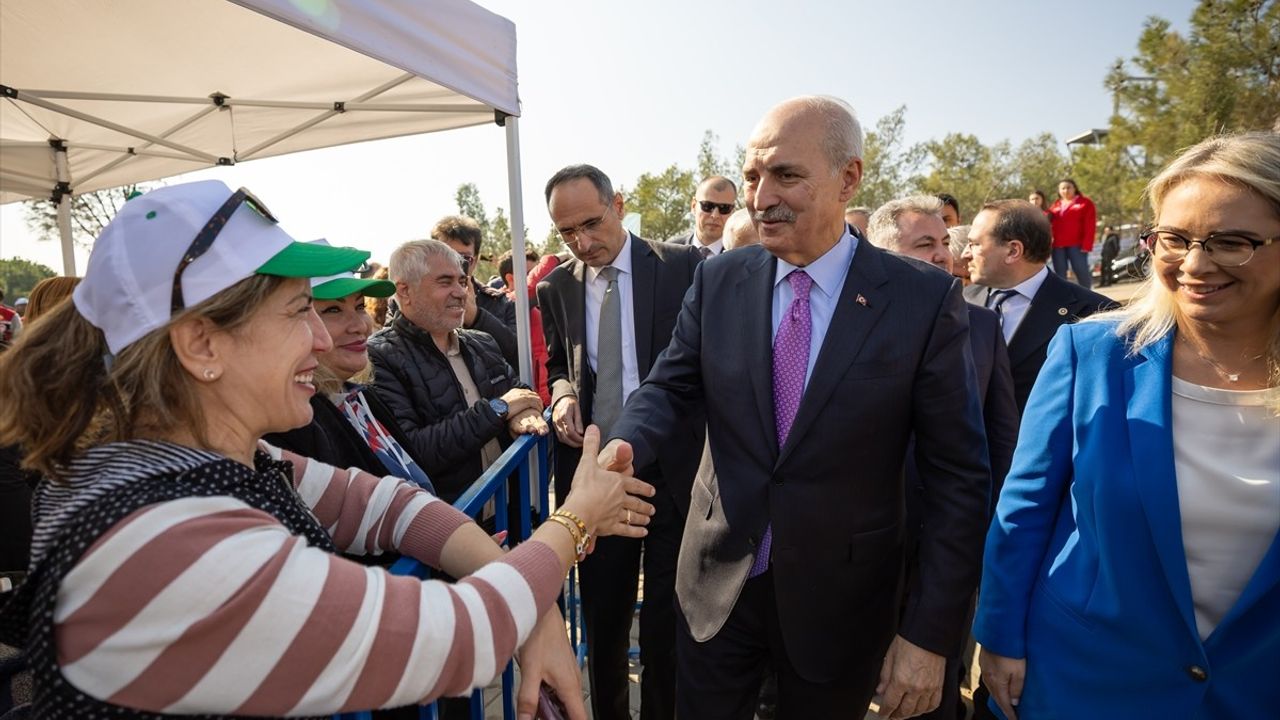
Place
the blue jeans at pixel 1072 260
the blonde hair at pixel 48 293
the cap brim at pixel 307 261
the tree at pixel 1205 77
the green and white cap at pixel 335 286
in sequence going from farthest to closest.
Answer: the tree at pixel 1205 77 < the blue jeans at pixel 1072 260 < the blonde hair at pixel 48 293 < the green and white cap at pixel 335 286 < the cap brim at pixel 307 261

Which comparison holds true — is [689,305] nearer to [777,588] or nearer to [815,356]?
[815,356]

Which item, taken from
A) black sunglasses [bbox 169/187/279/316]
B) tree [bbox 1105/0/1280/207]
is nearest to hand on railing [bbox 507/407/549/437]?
black sunglasses [bbox 169/187/279/316]

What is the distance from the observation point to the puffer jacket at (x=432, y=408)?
2973mm

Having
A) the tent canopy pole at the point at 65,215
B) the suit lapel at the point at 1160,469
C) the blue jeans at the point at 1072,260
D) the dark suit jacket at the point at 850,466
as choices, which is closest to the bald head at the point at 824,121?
the dark suit jacket at the point at 850,466

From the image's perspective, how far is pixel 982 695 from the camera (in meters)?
3.13

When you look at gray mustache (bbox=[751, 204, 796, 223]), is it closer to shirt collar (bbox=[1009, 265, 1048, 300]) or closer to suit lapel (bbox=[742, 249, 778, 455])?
suit lapel (bbox=[742, 249, 778, 455])

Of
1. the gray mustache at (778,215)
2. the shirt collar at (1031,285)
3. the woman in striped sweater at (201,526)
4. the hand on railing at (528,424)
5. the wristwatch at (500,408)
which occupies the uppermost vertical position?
the gray mustache at (778,215)

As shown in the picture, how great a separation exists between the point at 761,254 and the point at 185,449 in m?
1.82

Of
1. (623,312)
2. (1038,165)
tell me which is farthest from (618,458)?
(1038,165)

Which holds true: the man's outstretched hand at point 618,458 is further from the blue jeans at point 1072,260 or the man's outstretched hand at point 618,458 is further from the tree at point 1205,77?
the tree at point 1205,77

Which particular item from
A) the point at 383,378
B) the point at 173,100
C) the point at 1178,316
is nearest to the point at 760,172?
the point at 1178,316

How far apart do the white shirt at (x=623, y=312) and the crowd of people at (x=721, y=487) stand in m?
0.48

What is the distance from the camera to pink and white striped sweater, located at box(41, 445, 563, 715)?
3.02ft

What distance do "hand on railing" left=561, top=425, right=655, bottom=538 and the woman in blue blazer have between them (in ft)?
3.66
